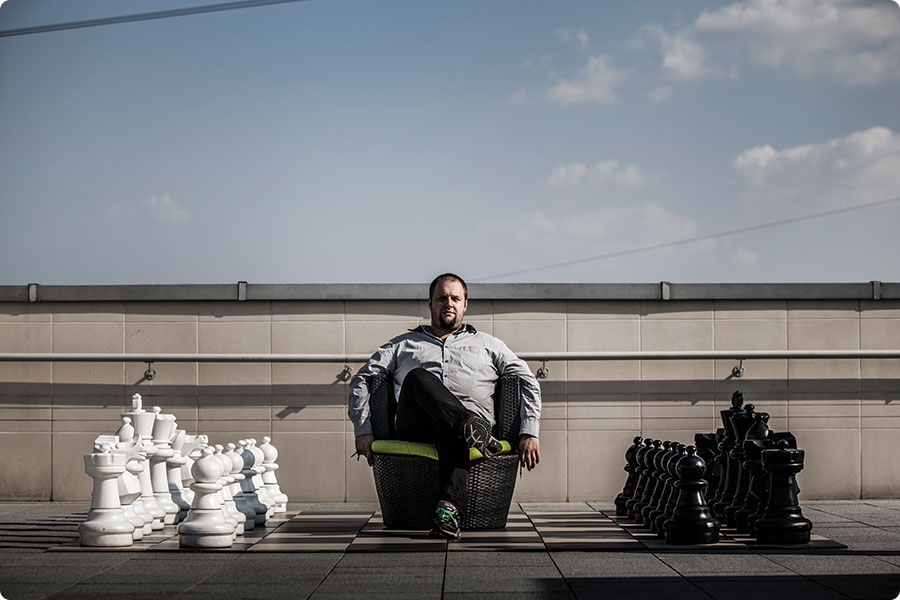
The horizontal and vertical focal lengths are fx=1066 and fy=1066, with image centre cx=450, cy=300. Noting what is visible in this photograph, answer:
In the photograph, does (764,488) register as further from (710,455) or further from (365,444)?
(365,444)

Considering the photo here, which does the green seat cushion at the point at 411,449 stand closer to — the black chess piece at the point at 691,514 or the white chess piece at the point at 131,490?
→ the black chess piece at the point at 691,514

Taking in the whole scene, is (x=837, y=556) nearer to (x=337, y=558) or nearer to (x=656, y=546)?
(x=656, y=546)

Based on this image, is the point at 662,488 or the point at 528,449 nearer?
the point at 662,488

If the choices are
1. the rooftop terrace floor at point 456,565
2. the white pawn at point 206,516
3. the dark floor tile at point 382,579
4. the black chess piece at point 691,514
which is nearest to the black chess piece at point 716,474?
the rooftop terrace floor at point 456,565

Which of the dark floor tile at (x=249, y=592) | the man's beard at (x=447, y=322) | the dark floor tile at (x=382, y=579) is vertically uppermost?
the man's beard at (x=447, y=322)

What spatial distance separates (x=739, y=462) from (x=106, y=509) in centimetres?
256

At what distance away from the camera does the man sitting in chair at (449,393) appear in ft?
14.0

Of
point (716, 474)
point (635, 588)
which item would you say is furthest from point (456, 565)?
point (716, 474)

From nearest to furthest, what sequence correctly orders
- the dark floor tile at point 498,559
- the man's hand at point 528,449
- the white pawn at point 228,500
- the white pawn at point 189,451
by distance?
the dark floor tile at point 498,559
the white pawn at point 228,500
the man's hand at point 528,449
the white pawn at point 189,451

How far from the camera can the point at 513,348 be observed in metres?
6.45

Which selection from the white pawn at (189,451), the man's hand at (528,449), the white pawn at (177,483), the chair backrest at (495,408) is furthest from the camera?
the white pawn at (189,451)

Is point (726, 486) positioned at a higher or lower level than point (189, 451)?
lower

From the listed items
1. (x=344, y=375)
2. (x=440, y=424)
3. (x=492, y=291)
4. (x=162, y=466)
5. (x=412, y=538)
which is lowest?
(x=412, y=538)

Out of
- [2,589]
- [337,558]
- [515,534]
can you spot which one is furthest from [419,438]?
[2,589]
